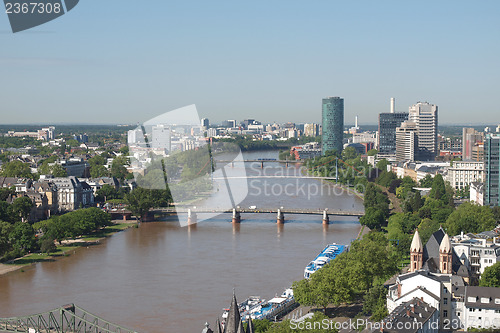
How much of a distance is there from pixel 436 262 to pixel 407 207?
9.90 metres

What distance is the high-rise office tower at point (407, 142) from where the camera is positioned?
129 ft

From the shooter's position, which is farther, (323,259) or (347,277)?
(323,259)

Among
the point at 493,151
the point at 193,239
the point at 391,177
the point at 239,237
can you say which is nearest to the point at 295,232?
the point at 239,237

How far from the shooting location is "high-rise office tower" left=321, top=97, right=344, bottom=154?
59.2 m

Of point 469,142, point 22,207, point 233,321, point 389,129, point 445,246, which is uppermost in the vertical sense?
point 389,129

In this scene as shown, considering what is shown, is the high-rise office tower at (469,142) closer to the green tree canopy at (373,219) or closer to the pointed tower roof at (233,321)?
the green tree canopy at (373,219)

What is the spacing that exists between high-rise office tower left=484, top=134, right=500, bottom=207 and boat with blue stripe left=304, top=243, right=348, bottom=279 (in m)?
7.07

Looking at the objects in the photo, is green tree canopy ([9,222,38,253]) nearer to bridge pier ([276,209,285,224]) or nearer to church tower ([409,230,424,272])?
bridge pier ([276,209,285,224])

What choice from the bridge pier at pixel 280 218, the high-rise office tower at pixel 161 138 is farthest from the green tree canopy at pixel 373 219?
the high-rise office tower at pixel 161 138

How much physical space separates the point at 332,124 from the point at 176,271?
153 feet

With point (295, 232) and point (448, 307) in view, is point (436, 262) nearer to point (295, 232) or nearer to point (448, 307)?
point (448, 307)

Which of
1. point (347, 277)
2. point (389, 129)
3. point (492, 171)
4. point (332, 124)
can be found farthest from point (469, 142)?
point (347, 277)

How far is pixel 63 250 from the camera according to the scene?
1708cm

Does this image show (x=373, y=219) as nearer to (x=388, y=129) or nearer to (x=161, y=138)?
(x=161, y=138)
